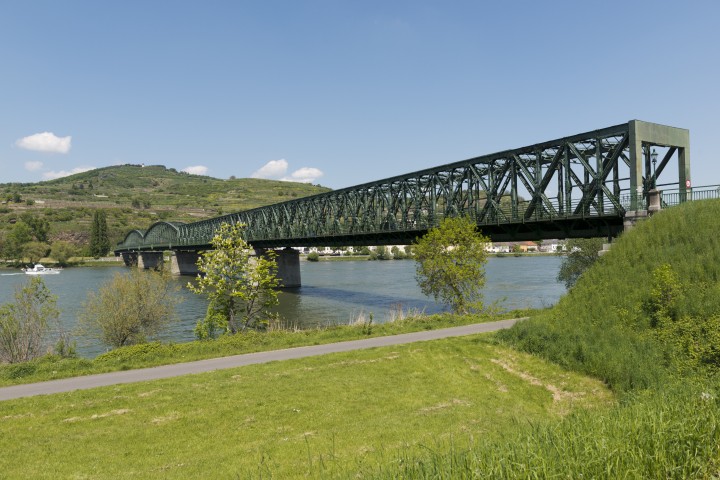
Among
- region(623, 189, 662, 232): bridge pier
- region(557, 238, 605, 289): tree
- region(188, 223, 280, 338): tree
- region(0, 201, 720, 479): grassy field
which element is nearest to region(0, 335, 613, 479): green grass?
region(0, 201, 720, 479): grassy field

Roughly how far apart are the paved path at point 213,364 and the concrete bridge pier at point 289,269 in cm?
6574

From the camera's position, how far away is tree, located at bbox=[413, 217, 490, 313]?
37.1 metres

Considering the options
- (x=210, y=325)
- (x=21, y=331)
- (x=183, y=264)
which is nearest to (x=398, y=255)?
(x=183, y=264)

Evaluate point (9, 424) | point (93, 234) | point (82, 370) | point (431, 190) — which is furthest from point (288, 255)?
point (93, 234)

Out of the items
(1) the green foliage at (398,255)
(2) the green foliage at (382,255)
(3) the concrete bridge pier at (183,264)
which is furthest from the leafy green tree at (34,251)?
(1) the green foliage at (398,255)

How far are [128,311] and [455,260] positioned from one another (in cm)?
2347

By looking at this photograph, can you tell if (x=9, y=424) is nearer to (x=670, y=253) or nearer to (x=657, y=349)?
(x=657, y=349)

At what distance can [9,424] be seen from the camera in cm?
1322

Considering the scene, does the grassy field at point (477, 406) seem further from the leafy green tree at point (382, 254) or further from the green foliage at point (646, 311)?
the leafy green tree at point (382, 254)

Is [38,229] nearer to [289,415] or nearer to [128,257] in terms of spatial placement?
[128,257]

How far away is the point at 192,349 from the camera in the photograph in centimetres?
2284

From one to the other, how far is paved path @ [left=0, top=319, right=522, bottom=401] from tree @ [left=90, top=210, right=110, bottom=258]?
192263 millimetres

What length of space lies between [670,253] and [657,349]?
21.1 feet

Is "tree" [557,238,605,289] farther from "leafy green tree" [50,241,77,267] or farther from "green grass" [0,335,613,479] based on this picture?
"leafy green tree" [50,241,77,267]
